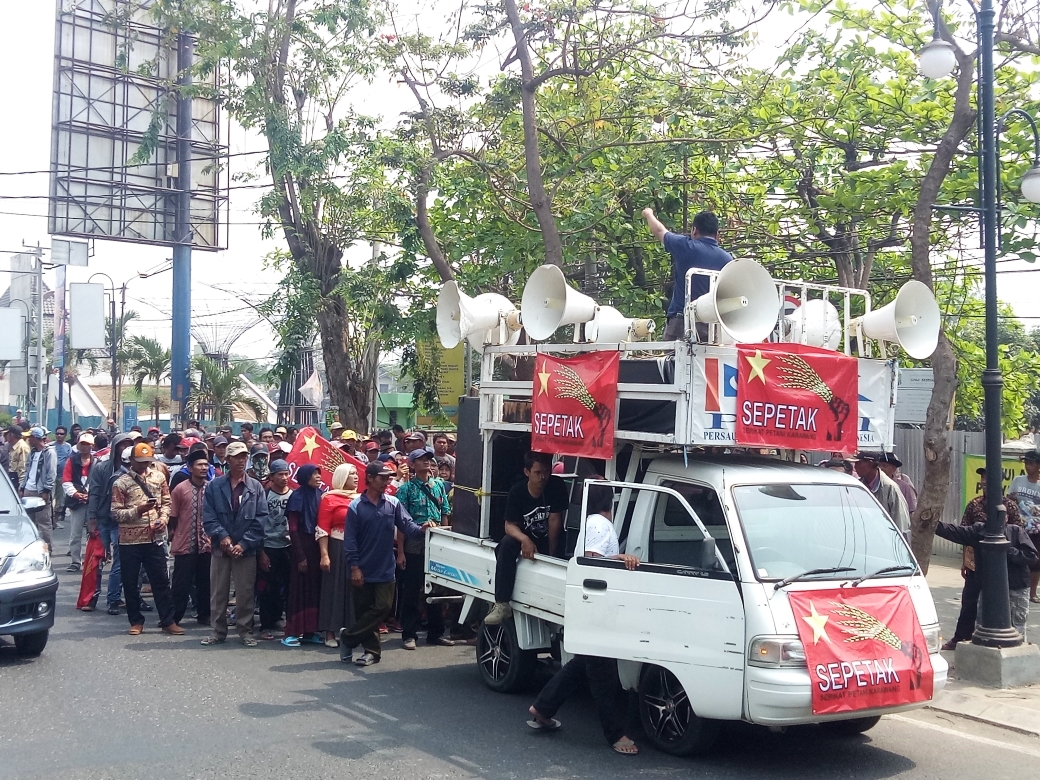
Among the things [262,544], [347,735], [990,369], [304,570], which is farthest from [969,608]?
[262,544]

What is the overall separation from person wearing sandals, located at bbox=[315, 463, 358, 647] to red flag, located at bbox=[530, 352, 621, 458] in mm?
2666

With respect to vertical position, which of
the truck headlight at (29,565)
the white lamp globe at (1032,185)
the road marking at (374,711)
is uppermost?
the white lamp globe at (1032,185)

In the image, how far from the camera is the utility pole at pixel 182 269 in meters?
29.3

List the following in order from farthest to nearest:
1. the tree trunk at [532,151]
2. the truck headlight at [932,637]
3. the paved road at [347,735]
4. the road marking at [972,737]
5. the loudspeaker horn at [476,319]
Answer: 1. the tree trunk at [532,151]
2. the loudspeaker horn at [476,319]
3. the road marking at [972,737]
4. the truck headlight at [932,637]
5. the paved road at [347,735]

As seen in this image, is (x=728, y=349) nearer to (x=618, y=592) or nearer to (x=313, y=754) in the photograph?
(x=618, y=592)

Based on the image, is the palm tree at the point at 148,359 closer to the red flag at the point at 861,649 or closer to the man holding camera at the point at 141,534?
the man holding camera at the point at 141,534

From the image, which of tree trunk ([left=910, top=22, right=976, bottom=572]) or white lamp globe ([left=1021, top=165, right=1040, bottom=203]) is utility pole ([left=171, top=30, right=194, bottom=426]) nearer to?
tree trunk ([left=910, top=22, right=976, bottom=572])

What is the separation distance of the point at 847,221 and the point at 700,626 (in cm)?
949

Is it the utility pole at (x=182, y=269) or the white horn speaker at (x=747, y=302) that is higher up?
the utility pole at (x=182, y=269)

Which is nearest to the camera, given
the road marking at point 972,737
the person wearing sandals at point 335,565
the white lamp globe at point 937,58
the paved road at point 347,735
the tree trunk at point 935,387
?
the paved road at point 347,735

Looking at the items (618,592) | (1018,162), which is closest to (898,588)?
(618,592)

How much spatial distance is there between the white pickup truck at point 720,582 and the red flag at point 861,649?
67 millimetres

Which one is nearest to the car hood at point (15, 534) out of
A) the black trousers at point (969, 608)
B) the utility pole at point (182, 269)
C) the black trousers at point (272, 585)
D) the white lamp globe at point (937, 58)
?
the black trousers at point (272, 585)

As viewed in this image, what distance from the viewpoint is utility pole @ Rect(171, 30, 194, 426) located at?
96.0ft
